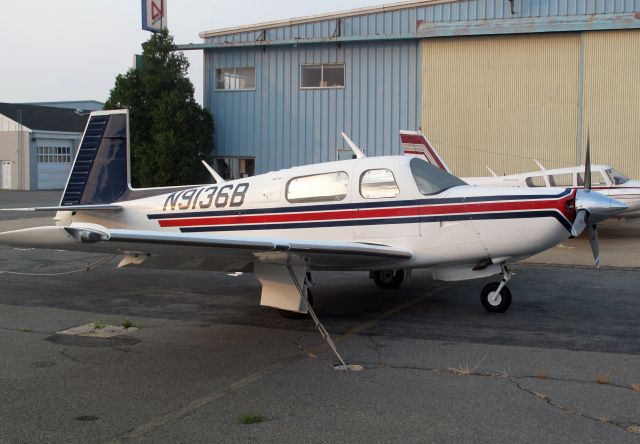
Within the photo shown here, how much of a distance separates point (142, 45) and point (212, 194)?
1910cm

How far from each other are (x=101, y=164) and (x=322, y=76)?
15.9 metres

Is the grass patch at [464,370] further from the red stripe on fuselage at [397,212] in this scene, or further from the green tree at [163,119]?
the green tree at [163,119]

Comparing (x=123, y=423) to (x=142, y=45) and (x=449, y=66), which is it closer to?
(x=449, y=66)

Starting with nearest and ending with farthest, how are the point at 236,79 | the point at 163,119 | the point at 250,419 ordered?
1. the point at 250,419
2. the point at 163,119
3. the point at 236,79

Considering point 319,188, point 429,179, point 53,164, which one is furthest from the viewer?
point 53,164

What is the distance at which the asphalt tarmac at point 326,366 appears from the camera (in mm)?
4918

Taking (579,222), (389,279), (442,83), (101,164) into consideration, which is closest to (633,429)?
(579,222)

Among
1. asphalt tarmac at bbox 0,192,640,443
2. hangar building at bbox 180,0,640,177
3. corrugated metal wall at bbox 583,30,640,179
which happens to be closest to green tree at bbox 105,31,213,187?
hangar building at bbox 180,0,640,177

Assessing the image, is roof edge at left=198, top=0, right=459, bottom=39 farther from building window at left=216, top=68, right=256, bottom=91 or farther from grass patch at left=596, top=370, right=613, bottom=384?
grass patch at left=596, top=370, right=613, bottom=384

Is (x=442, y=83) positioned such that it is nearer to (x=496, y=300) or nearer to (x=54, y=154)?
(x=496, y=300)

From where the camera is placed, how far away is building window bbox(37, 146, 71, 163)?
196ft

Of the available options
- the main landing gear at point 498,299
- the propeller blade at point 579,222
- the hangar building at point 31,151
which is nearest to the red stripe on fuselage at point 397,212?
the propeller blade at point 579,222

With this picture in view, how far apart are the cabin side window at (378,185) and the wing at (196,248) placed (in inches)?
26.3

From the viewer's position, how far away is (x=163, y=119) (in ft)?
86.1
